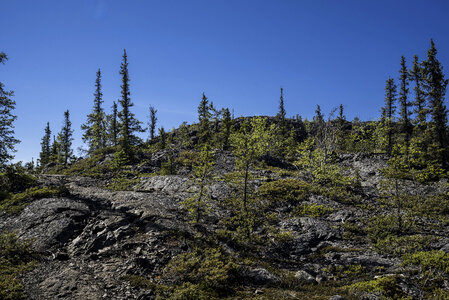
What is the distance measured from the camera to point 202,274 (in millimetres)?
11406

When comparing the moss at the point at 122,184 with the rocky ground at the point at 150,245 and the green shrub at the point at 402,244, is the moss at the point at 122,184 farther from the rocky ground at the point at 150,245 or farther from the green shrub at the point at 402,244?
the green shrub at the point at 402,244

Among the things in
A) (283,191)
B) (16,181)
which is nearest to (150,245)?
(283,191)

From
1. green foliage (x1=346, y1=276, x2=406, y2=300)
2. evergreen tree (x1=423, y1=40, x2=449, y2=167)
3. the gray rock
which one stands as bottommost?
the gray rock

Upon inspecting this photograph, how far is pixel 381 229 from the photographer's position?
56.7 ft

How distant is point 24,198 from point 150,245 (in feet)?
45.7

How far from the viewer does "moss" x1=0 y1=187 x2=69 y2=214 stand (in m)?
18.1

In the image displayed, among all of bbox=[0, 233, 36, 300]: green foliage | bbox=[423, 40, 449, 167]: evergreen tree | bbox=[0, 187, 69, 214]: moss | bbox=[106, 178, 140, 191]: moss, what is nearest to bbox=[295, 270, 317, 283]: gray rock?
bbox=[0, 233, 36, 300]: green foliage

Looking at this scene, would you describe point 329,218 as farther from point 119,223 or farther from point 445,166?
point 445,166

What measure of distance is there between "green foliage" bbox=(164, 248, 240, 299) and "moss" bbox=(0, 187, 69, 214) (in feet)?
47.6

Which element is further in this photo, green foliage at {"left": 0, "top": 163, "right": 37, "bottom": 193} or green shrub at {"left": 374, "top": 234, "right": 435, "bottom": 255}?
green foliage at {"left": 0, "top": 163, "right": 37, "bottom": 193}

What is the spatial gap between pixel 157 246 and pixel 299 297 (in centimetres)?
805

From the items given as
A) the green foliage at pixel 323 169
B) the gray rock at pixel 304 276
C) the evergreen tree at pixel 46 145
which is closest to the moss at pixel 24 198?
the gray rock at pixel 304 276

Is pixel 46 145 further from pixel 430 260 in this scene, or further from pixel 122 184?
pixel 430 260

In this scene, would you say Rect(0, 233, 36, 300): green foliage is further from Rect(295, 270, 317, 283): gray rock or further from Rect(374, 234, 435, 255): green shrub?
Rect(374, 234, 435, 255): green shrub
